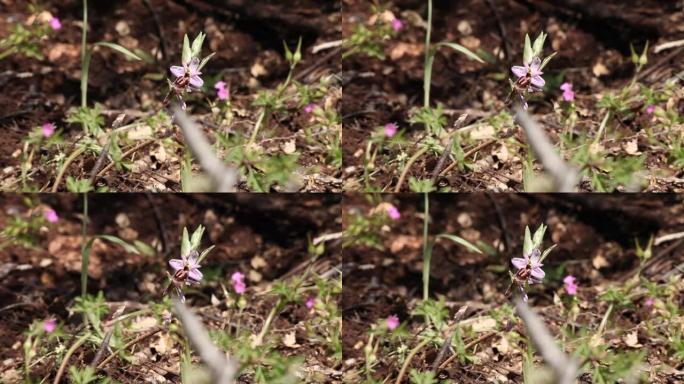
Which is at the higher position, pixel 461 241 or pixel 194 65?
pixel 194 65

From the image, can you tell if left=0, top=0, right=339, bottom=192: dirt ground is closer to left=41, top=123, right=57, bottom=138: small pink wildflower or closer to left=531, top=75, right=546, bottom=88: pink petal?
left=41, top=123, right=57, bottom=138: small pink wildflower

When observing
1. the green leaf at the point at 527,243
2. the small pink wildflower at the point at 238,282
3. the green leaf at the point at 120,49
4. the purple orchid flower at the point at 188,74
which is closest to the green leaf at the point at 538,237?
the green leaf at the point at 527,243

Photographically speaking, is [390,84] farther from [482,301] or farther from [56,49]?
[56,49]

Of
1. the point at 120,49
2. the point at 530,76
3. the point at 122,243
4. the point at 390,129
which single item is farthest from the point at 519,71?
the point at 122,243

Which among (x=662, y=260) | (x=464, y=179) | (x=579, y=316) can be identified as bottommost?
(x=579, y=316)

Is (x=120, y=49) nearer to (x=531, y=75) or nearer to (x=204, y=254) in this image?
(x=204, y=254)

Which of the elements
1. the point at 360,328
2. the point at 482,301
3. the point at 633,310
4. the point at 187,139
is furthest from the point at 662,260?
the point at 187,139

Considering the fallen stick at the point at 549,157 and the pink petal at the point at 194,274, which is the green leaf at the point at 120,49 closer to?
the pink petal at the point at 194,274
